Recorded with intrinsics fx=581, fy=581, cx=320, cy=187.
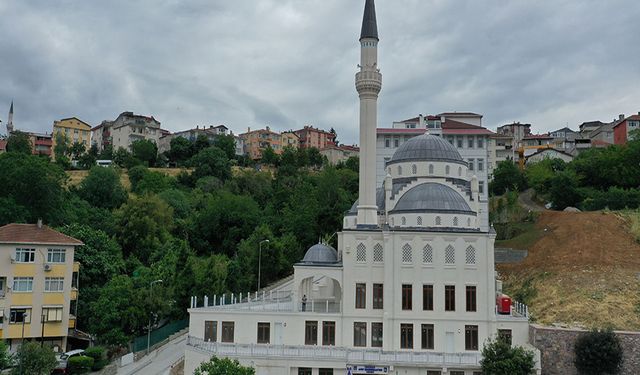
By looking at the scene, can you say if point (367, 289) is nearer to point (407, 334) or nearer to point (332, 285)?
point (407, 334)

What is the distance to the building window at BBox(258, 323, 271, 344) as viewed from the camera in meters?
31.9

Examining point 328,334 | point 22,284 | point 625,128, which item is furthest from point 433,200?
point 625,128

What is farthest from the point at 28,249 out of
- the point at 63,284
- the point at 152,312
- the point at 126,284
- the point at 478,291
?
the point at 478,291

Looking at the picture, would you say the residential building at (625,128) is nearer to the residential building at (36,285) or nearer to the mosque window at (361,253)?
the mosque window at (361,253)

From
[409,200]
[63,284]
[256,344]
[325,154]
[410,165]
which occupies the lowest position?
[256,344]

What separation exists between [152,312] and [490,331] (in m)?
20.8

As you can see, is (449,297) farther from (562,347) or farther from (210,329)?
(210,329)

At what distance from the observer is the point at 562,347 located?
29.8 metres

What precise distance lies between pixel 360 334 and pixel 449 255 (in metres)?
6.67

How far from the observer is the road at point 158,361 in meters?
32.7

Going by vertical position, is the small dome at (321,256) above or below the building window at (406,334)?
above

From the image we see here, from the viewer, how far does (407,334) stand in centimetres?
3225

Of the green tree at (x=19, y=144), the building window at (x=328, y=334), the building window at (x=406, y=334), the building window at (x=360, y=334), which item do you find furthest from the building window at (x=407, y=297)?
the green tree at (x=19, y=144)

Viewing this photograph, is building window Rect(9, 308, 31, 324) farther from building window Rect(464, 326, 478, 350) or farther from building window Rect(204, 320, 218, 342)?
building window Rect(464, 326, 478, 350)
